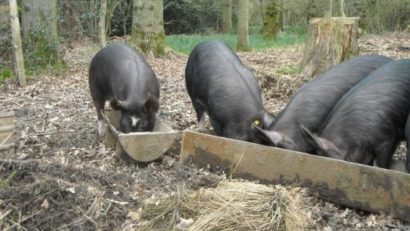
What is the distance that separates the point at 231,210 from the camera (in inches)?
169

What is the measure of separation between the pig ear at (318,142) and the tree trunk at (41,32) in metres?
9.15

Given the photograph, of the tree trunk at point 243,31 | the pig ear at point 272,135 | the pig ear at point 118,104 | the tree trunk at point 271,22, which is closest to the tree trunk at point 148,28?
the tree trunk at point 243,31

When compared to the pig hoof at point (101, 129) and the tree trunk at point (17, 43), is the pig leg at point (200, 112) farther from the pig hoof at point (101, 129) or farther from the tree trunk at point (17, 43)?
the tree trunk at point (17, 43)

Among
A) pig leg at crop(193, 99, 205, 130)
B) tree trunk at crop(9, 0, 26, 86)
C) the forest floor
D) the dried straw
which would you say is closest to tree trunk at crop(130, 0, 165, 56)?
tree trunk at crop(9, 0, 26, 86)

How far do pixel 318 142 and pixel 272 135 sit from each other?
0.53 metres

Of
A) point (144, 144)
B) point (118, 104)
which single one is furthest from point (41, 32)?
point (144, 144)

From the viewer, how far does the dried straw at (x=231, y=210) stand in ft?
13.8

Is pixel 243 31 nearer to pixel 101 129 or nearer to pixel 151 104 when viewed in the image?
pixel 101 129

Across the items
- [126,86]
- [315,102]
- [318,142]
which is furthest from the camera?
[126,86]

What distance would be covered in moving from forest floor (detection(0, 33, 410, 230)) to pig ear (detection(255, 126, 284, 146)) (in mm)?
579

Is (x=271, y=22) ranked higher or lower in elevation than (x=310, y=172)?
lower

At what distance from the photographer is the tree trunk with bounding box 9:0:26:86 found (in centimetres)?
1098

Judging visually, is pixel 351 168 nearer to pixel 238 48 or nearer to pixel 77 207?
pixel 77 207

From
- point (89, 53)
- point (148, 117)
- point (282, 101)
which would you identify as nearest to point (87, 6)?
point (89, 53)
